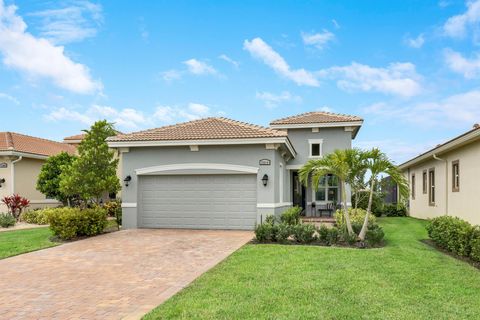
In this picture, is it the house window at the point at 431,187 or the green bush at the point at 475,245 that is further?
the house window at the point at 431,187

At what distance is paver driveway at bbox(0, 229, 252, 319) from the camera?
5.91 meters

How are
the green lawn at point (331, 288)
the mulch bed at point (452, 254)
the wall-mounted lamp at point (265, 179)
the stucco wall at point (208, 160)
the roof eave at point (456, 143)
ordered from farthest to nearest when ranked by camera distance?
the stucco wall at point (208, 160) → the wall-mounted lamp at point (265, 179) → the roof eave at point (456, 143) → the mulch bed at point (452, 254) → the green lawn at point (331, 288)

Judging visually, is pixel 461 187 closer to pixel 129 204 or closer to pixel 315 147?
pixel 315 147

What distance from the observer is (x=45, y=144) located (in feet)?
87.2

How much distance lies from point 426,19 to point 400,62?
2.32 meters

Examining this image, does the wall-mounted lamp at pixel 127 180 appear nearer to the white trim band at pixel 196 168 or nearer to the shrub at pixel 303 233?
the white trim band at pixel 196 168

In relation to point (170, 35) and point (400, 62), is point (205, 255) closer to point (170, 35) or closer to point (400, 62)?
point (170, 35)

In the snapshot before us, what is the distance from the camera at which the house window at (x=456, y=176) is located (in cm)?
1552

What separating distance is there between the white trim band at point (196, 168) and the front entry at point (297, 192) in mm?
→ 7613

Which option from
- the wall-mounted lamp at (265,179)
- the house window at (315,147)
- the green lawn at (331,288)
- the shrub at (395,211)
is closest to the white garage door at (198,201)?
the wall-mounted lamp at (265,179)

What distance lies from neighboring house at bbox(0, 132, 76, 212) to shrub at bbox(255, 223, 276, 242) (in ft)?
51.9

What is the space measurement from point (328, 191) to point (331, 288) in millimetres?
15711

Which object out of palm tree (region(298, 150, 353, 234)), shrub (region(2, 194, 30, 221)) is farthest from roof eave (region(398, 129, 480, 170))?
shrub (region(2, 194, 30, 221))

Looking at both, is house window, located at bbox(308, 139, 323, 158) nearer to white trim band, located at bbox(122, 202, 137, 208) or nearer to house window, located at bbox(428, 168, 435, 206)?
house window, located at bbox(428, 168, 435, 206)
